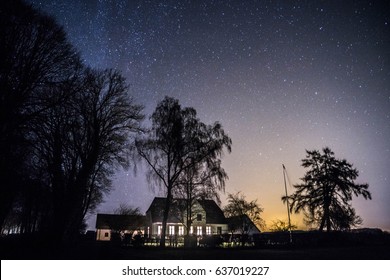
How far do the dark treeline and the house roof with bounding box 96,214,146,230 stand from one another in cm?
3894

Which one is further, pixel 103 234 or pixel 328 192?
pixel 103 234

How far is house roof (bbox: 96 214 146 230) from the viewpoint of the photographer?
2195 inches

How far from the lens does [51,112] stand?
12.0 meters

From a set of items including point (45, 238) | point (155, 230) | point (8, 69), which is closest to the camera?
point (8, 69)

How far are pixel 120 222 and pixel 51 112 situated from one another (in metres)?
49.5

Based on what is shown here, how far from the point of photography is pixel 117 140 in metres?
18.1

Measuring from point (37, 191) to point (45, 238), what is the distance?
Answer: 8.59 m

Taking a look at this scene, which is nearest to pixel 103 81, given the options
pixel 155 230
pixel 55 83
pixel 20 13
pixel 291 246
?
pixel 55 83

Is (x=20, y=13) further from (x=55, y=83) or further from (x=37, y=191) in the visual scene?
(x=37, y=191)

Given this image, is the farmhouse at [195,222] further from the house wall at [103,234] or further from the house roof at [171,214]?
the house wall at [103,234]

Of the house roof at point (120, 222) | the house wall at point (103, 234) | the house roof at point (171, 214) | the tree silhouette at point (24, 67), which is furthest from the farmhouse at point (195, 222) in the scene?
the tree silhouette at point (24, 67)

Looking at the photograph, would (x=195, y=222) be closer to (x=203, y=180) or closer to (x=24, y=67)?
(x=203, y=180)

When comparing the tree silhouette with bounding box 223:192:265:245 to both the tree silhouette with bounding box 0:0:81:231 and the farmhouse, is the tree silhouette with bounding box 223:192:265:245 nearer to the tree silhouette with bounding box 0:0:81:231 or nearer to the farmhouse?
the farmhouse

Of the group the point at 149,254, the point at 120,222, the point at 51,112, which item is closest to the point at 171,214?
the point at 120,222
